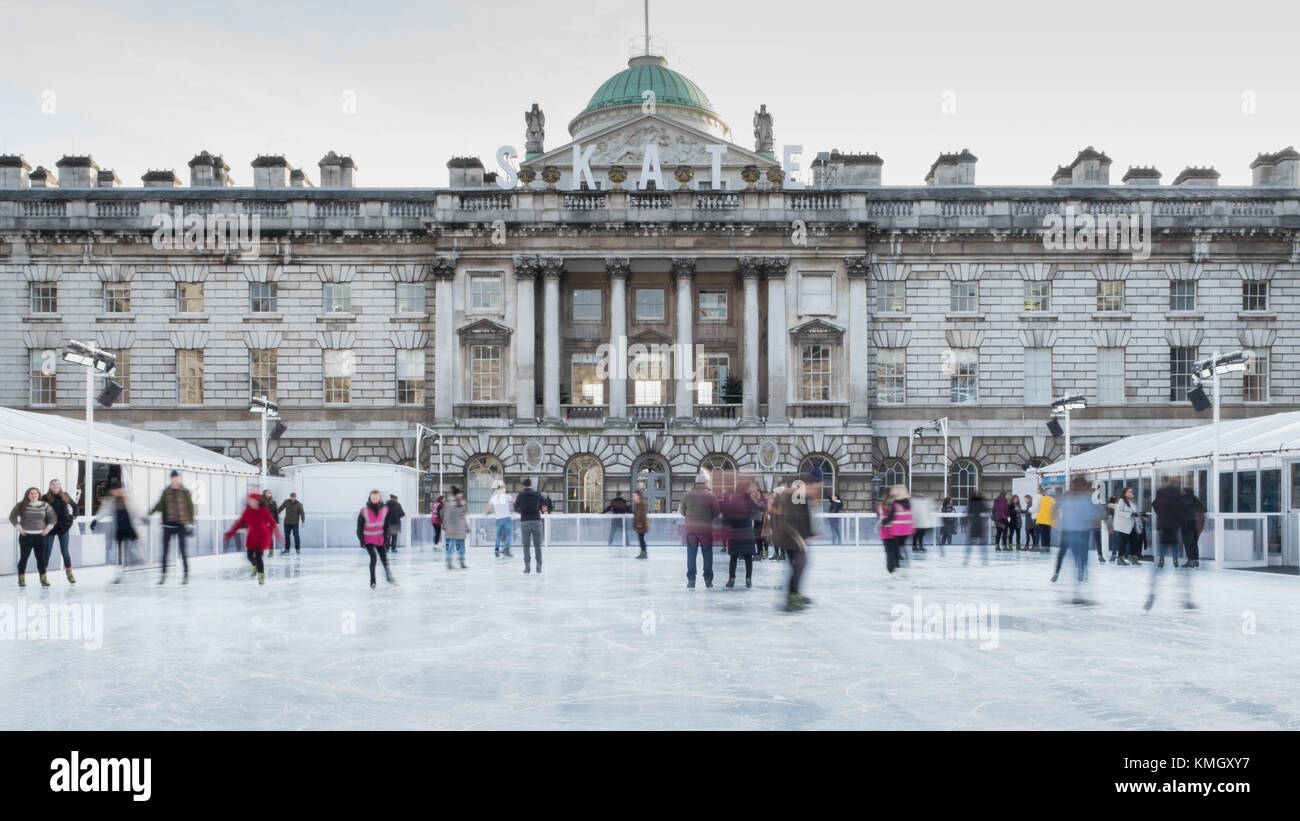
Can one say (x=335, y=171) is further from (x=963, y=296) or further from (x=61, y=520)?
(x=61, y=520)

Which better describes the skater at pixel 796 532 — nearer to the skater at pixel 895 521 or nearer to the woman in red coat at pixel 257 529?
the skater at pixel 895 521

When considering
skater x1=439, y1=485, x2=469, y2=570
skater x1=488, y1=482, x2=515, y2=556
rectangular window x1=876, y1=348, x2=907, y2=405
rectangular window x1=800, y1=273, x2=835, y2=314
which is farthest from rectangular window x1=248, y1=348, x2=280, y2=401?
rectangular window x1=876, y1=348, x2=907, y2=405

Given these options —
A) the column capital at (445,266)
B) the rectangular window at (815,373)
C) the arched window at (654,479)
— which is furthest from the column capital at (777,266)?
the column capital at (445,266)

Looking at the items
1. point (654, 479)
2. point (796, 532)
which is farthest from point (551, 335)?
point (796, 532)

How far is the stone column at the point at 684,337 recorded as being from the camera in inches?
1678

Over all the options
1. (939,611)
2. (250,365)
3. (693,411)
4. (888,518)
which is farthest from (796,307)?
(939,611)

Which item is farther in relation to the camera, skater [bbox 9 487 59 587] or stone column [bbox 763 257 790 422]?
stone column [bbox 763 257 790 422]

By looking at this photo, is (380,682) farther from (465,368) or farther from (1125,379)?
(1125,379)

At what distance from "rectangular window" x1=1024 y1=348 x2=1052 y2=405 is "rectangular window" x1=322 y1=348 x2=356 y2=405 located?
2692cm

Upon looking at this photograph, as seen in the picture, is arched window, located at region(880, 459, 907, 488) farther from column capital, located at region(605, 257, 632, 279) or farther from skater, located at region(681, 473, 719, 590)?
skater, located at region(681, 473, 719, 590)

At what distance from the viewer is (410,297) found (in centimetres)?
4366

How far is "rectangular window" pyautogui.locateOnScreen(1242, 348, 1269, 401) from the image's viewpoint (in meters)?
42.7

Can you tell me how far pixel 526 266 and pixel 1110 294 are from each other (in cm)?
2336

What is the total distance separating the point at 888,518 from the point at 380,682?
37.0 feet
